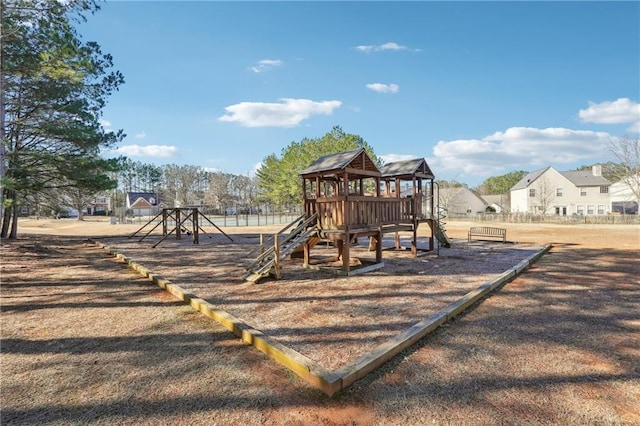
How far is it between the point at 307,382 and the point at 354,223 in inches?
246

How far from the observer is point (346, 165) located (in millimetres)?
9242

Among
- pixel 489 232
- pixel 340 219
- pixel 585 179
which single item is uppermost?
pixel 585 179

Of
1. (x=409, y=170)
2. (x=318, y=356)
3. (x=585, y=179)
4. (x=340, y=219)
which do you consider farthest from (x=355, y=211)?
(x=585, y=179)

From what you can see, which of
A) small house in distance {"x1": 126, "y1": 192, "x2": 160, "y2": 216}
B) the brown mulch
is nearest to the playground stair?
the brown mulch

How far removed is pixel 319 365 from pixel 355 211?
20.3 ft

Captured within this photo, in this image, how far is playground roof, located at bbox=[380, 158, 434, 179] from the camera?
531 inches

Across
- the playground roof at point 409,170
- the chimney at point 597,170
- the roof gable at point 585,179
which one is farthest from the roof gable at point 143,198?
the chimney at point 597,170

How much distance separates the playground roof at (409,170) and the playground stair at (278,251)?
544 centimetres

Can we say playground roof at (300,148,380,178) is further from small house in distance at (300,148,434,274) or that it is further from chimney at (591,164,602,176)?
chimney at (591,164,602,176)

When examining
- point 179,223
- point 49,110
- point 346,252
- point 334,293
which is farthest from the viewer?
point 179,223

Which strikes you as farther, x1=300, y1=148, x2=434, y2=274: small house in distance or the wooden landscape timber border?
x1=300, y1=148, x2=434, y2=274: small house in distance

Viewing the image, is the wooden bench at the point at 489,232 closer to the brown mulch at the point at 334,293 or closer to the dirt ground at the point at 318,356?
the brown mulch at the point at 334,293

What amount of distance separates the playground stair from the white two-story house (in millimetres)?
47566

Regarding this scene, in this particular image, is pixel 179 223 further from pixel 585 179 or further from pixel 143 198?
pixel 143 198
